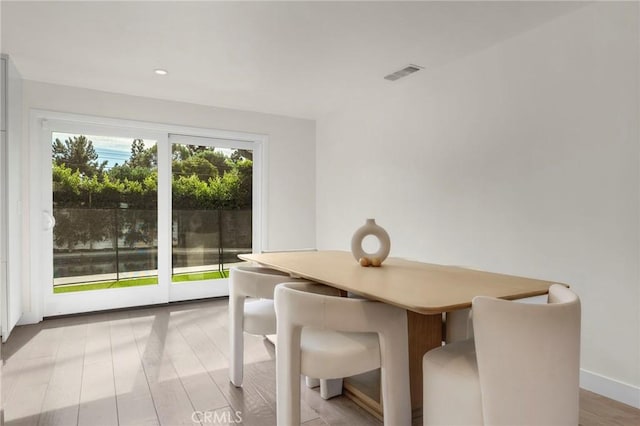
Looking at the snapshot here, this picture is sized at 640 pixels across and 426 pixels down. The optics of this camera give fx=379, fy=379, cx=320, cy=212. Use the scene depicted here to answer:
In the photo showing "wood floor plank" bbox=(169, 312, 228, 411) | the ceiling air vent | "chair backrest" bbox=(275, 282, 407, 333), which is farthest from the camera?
the ceiling air vent

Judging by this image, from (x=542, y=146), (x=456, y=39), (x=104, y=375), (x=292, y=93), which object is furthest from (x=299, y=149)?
(x=104, y=375)

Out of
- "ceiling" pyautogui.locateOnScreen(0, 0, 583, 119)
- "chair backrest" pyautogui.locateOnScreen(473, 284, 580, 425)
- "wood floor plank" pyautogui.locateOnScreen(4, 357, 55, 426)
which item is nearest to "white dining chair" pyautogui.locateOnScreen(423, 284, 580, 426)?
"chair backrest" pyautogui.locateOnScreen(473, 284, 580, 425)

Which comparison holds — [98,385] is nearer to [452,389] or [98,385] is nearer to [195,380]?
[195,380]

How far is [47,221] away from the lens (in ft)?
12.1

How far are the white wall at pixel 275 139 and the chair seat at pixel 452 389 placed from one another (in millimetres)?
3582

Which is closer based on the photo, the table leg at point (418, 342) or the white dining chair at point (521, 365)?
the white dining chair at point (521, 365)

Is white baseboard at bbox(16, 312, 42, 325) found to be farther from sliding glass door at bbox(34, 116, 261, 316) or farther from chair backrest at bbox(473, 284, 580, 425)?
chair backrest at bbox(473, 284, 580, 425)

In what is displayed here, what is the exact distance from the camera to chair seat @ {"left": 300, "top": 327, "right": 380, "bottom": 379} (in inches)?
60.0

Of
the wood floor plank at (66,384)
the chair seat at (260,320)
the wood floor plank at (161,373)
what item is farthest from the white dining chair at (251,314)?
the wood floor plank at (66,384)

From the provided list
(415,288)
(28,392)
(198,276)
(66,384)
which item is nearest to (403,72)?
(415,288)

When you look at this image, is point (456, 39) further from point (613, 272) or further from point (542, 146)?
point (613, 272)

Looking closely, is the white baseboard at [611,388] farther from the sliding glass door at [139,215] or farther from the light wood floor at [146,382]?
the sliding glass door at [139,215]

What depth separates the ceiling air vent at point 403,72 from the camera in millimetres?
3308

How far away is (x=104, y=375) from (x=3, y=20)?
242 centimetres
